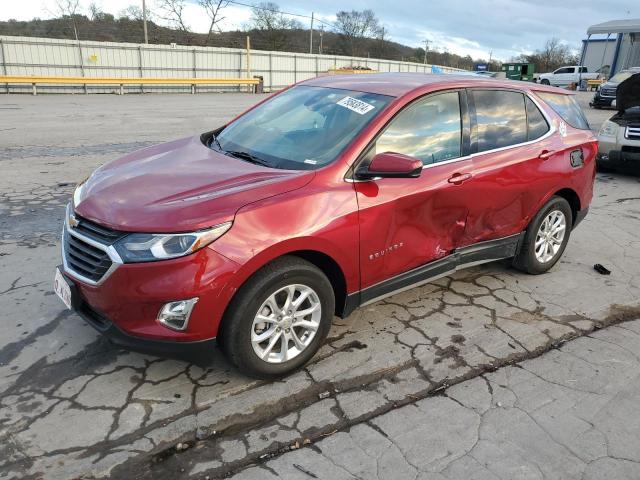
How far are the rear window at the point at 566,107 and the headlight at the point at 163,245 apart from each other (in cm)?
346

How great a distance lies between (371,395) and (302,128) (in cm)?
186

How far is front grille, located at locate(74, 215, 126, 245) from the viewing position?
8.85 feet

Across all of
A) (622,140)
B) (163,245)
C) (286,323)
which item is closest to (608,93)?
(622,140)

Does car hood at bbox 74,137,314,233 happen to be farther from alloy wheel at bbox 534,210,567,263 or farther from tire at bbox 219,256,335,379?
alloy wheel at bbox 534,210,567,263

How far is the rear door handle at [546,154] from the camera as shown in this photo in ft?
14.2

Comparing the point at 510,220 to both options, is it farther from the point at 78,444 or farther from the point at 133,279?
the point at 78,444

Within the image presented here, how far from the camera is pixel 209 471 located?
7.91 ft

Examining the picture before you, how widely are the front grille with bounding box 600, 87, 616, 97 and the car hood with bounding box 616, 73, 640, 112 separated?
13.5m

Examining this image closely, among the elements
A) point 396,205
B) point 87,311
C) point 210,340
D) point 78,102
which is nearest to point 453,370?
point 396,205

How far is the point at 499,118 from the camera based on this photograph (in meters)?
4.13

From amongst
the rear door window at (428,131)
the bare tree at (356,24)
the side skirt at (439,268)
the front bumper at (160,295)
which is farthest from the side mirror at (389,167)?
the bare tree at (356,24)

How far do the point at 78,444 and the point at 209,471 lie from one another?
2.25 ft

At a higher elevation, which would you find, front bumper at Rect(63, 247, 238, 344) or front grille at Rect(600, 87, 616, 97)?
front grille at Rect(600, 87, 616, 97)

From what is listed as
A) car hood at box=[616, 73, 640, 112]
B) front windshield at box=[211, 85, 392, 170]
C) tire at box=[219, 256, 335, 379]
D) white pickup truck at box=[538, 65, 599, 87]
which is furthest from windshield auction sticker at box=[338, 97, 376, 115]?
white pickup truck at box=[538, 65, 599, 87]
